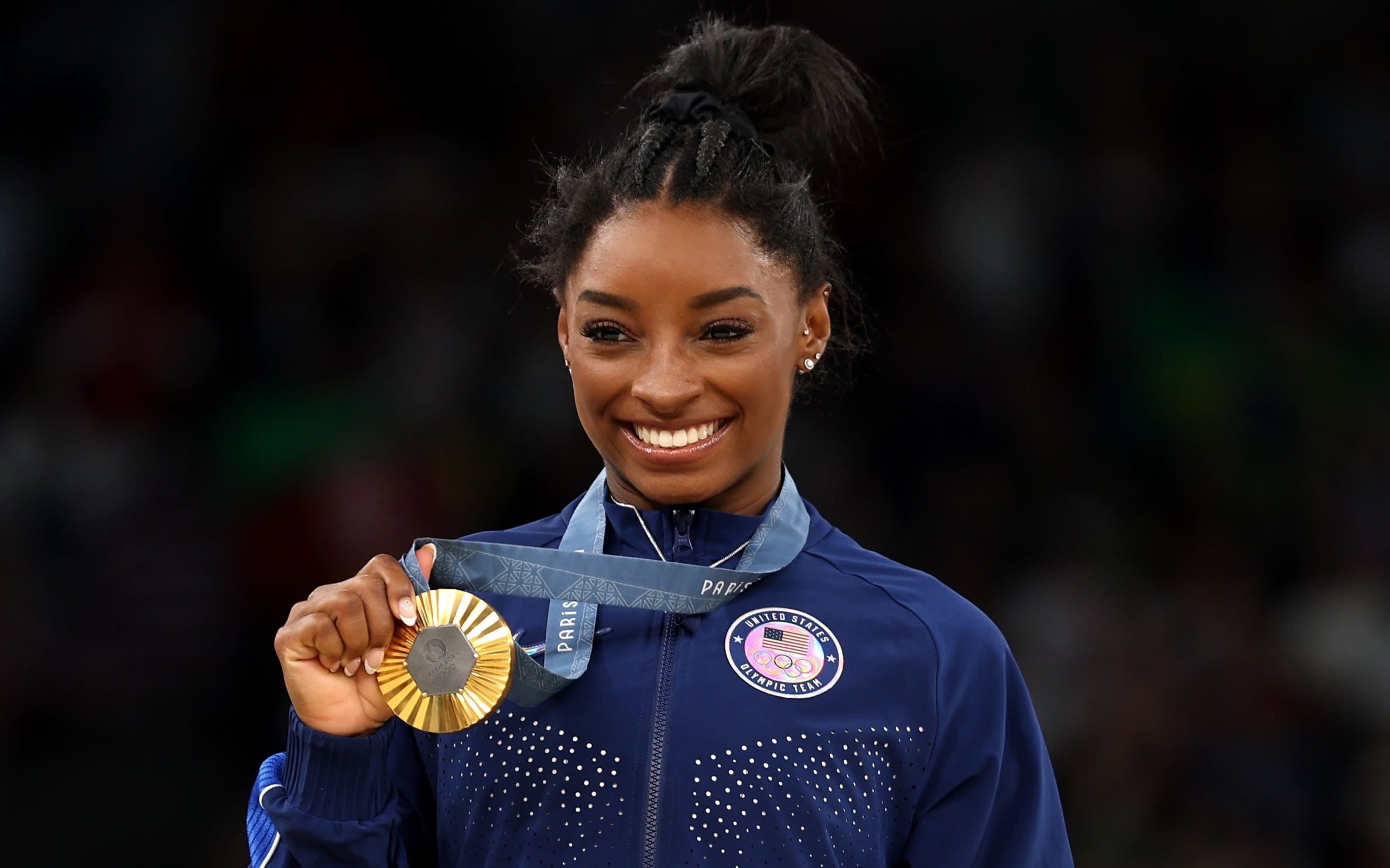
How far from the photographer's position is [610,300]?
2.14m

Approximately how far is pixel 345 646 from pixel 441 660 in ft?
0.38

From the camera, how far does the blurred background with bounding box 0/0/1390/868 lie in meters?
4.74

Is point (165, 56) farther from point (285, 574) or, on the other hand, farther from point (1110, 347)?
point (1110, 347)

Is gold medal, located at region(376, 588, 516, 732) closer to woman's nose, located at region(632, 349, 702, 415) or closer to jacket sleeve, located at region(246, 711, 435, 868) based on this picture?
jacket sleeve, located at region(246, 711, 435, 868)

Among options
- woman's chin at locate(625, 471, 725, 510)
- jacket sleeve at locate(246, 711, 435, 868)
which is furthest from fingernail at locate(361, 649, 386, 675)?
woman's chin at locate(625, 471, 725, 510)

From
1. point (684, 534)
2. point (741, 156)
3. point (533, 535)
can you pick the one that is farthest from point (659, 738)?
point (741, 156)

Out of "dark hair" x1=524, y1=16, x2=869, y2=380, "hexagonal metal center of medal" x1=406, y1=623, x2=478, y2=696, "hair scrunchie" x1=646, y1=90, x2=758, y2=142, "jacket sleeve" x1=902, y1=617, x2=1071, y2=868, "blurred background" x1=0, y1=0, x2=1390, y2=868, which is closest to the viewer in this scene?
"hexagonal metal center of medal" x1=406, y1=623, x2=478, y2=696

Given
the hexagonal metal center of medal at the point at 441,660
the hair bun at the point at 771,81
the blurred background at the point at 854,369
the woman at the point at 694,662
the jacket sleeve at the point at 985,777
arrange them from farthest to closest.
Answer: the blurred background at the point at 854,369, the hair bun at the point at 771,81, the jacket sleeve at the point at 985,777, the woman at the point at 694,662, the hexagonal metal center of medal at the point at 441,660

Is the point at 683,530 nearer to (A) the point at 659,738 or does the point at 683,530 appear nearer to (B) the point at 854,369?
(A) the point at 659,738

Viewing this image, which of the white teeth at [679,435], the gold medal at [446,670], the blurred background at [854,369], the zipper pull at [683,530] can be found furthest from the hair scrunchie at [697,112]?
the blurred background at [854,369]

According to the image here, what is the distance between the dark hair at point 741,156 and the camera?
2.21 meters

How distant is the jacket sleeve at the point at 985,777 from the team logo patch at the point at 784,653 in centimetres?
15

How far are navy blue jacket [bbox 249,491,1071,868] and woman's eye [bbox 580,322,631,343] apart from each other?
0.91 ft

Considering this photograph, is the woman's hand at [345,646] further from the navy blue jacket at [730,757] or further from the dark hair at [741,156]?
the dark hair at [741,156]
